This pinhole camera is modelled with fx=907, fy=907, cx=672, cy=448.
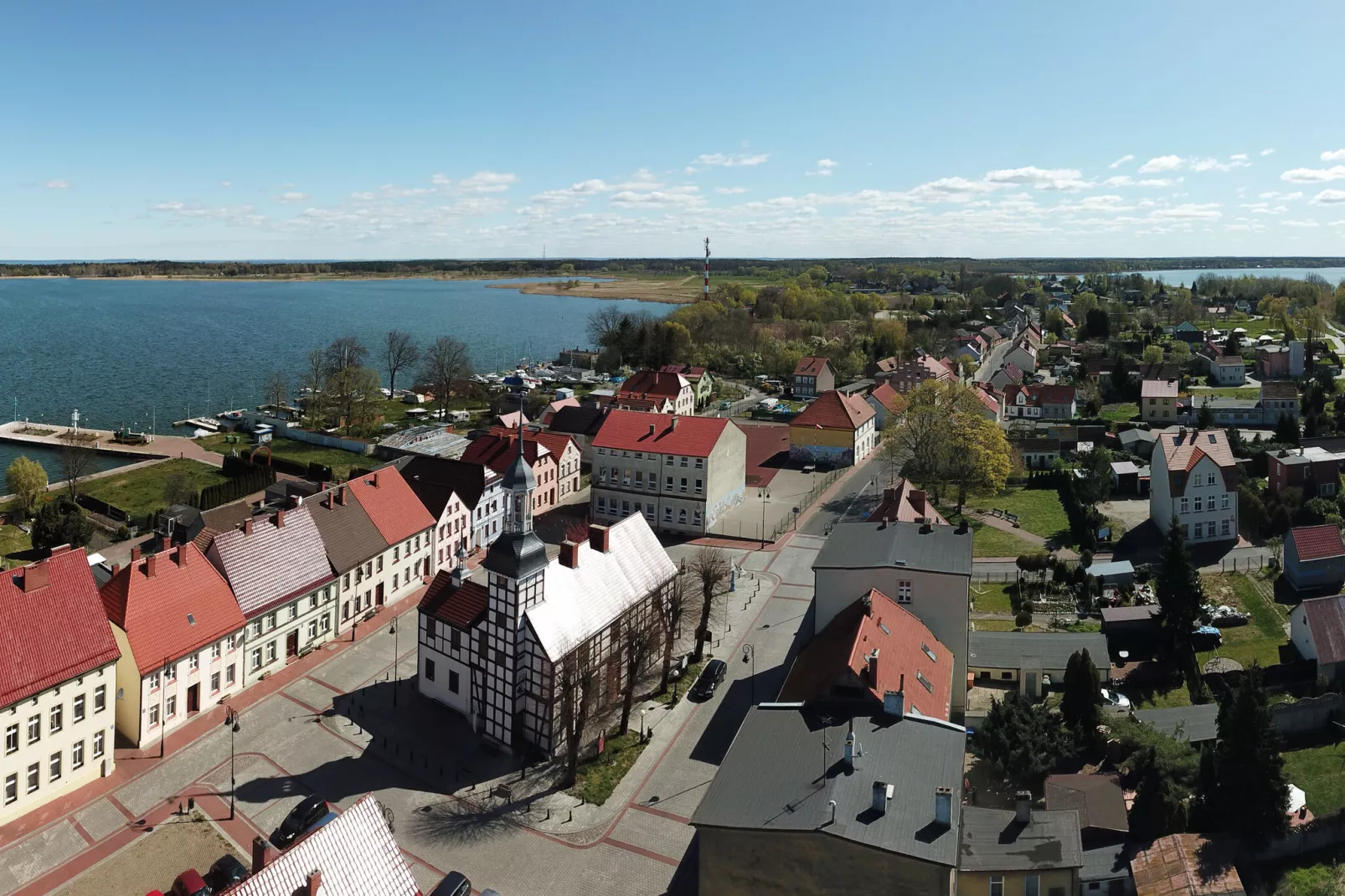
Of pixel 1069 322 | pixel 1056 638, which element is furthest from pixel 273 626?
pixel 1069 322

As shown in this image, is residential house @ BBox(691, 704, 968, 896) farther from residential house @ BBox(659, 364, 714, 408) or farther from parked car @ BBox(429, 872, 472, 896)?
residential house @ BBox(659, 364, 714, 408)

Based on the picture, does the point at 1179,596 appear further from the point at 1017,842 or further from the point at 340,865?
the point at 340,865

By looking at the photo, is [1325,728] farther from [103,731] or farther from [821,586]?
[103,731]

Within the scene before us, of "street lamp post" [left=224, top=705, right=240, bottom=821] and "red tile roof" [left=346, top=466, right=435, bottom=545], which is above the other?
"red tile roof" [left=346, top=466, right=435, bottom=545]

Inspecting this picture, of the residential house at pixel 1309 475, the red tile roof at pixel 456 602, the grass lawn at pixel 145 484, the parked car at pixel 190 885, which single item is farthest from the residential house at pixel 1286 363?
the parked car at pixel 190 885

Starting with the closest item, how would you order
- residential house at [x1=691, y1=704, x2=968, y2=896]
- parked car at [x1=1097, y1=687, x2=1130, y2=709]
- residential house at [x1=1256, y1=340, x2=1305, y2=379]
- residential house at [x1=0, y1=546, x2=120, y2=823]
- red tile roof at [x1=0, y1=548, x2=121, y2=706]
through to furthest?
residential house at [x1=691, y1=704, x2=968, y2=896], residential house at [x1=0, y1=546, x2=120, y2=823], red tile roof at [x1=0, y1=548, x2=121, y2=706], parked car at [x1=1097, y1=687, x2=1130, y2=709], residential house at [x1=1256, y1=340, x2=1305, y2=379]

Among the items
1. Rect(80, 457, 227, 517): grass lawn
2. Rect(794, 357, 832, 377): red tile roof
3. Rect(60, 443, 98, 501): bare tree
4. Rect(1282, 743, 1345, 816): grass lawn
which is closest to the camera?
Rect(1282, 743, 1345, 816): grass lawn

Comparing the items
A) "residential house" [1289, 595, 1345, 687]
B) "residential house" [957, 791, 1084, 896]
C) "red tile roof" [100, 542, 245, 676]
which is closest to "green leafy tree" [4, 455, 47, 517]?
"red tile roof" [100, 542, 245, 676]
